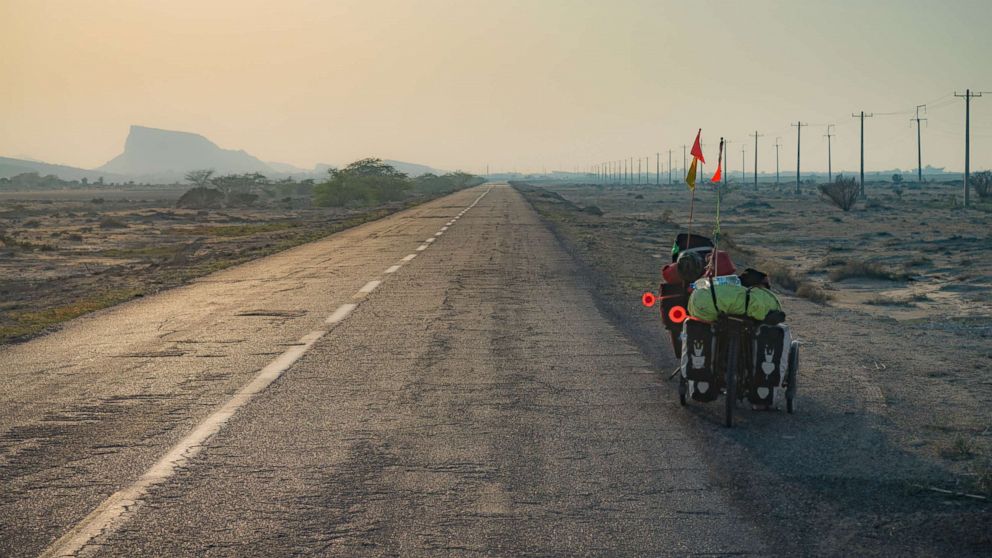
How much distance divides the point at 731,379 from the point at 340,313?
6.77 meters

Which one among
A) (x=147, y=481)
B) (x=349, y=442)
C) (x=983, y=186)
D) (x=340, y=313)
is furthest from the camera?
(x=983, y=186)

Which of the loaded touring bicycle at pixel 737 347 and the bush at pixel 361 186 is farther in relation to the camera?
the bush at pixel 361 186

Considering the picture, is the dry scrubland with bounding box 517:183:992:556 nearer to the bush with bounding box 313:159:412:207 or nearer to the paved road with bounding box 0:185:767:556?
the paved road with bounding box 0:185:767:556

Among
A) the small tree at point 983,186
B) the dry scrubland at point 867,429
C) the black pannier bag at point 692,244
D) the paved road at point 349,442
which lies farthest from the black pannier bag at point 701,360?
the small tree at point 983,186

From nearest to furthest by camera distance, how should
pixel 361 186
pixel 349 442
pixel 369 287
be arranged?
pixel 349 442
pixel 369 287
pixel 361 186

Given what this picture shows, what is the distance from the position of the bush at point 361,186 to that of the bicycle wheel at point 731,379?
251ft

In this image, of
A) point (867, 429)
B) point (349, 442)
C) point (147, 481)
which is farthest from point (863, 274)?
point (147, 481)

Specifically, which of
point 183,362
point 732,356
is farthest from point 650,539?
point 183,362

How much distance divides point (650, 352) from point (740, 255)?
21187 millimetres

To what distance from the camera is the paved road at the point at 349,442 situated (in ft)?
15.1

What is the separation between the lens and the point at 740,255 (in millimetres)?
29906

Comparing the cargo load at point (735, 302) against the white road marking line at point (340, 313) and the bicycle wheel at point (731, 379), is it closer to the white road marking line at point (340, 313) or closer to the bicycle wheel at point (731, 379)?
the bicycle wheel at point (731, 379)

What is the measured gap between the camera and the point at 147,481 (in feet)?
17.6

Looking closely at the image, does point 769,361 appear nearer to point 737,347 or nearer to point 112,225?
point 737,347
